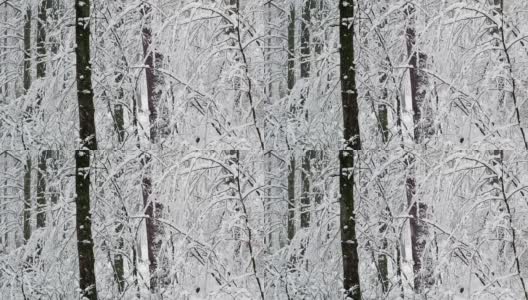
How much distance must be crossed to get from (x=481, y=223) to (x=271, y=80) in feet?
11.0

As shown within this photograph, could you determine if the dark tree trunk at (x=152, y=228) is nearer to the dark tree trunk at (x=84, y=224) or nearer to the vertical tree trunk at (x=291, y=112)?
the vertical tree trunk at (x=291, y=112)

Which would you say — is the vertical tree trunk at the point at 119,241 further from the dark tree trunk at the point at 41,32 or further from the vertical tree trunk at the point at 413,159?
the vertical tree trunk at the point at 413,159

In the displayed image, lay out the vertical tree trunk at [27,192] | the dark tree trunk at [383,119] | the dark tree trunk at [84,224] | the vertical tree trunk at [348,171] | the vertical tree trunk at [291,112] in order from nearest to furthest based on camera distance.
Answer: the vertical tree trunk at [348,171] → the dark tree trunk at [84,224] → the dark tree trunk at [383,119] → the vertical tree trunk at [291,112] → the vertical tree trunk at [27,192]

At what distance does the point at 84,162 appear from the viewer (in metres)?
7.47

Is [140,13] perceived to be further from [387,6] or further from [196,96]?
[387,6]

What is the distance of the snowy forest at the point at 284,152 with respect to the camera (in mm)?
9414

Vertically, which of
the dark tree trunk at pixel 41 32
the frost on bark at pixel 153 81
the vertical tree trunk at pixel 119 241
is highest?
the dark tree trunk at pixel 41 32

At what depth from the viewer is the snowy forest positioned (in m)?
9.41

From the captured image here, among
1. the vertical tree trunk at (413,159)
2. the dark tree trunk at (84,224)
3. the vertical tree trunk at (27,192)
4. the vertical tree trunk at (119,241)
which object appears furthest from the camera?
the vertical tree trunk at (27,192)

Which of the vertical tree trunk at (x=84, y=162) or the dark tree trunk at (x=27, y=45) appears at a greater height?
the dark tree trunk at (x=27, y=45)

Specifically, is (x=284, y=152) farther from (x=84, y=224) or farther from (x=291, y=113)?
(x=84, y=224)

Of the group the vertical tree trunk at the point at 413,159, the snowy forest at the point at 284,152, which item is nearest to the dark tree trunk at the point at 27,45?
the snowy forest at the point at 284,152

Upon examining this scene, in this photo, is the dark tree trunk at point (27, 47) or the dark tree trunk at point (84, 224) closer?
the dark tree trunk at point (84, 224)

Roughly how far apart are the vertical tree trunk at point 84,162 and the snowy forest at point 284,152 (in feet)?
4.91
